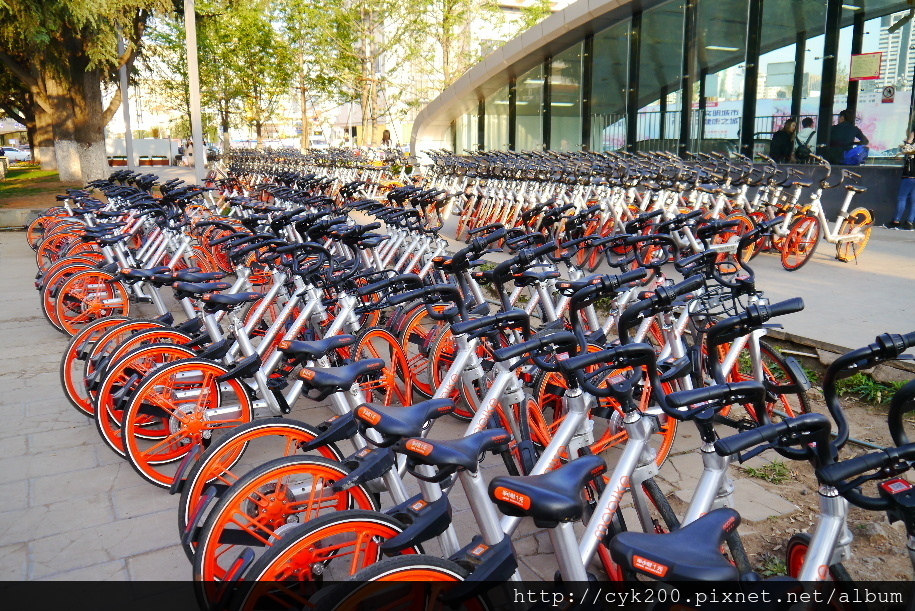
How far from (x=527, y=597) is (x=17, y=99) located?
33.6 m

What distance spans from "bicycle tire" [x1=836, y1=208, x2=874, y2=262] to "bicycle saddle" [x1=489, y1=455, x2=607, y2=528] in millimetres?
7474

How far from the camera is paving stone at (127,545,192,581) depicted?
2.83 metres

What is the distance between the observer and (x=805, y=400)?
3898 millimetres

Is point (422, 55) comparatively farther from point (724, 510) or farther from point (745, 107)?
point (724, 510)

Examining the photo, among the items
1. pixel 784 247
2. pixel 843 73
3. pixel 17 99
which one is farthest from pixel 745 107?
pixel 17 99

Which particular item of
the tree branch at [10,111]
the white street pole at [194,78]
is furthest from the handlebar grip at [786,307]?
the tree branch at [10,111]

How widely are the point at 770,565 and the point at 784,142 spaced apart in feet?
35.1

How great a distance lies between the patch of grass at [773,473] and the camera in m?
3.55

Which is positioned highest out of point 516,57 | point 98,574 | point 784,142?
point 516,57

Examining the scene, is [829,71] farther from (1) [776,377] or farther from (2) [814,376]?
(1) [776,377]

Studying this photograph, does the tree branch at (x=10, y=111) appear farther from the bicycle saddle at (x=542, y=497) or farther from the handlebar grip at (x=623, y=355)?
the bicycle saddle at (x=542, y=497)

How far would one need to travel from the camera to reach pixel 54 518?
3295 millimetres

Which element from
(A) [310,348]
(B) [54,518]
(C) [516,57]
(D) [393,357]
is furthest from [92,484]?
(C) [516,57]

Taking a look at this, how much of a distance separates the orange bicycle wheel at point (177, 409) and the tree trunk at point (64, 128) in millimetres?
15605
